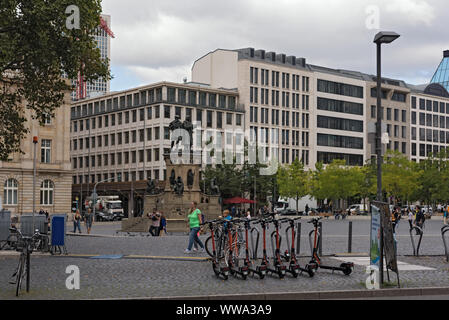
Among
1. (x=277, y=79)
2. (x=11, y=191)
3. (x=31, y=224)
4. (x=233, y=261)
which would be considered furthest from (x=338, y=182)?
(x=233, y=261)

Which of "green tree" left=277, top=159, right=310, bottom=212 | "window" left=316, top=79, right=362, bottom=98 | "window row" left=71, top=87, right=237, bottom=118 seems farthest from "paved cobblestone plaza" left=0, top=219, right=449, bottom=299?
"window" left=316, top=79, right=362, bottom=98

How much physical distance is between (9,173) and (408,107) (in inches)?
3208

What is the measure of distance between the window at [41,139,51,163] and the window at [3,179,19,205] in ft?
15.2

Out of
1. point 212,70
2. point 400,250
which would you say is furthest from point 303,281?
point 212,70

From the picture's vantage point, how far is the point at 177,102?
103500mm

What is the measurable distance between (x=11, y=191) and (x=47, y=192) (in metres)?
4.79

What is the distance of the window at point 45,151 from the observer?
78.6 meters

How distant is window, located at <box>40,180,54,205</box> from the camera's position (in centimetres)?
7810

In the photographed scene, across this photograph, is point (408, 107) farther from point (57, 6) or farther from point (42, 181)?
point (57, 6)

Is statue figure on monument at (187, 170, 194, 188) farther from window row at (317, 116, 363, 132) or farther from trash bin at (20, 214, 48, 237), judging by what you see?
window row at (317, 116, 363, 132)

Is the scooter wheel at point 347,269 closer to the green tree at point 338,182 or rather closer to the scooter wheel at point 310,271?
the scooter wheel at point 310,271

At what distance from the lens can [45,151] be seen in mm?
78812

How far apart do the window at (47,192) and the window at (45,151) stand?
8.14 ft
